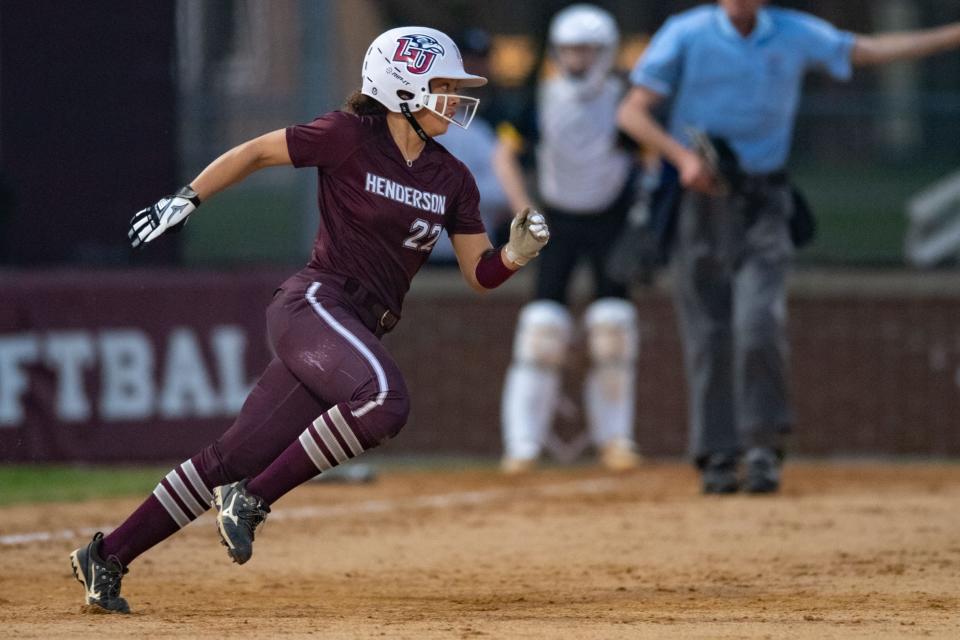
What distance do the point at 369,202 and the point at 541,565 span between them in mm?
1824

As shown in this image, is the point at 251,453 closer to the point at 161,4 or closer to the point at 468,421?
the point at 468,421

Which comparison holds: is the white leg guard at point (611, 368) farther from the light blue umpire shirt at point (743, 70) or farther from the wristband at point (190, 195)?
the wristband at point (190, 195)

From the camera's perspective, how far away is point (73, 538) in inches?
328

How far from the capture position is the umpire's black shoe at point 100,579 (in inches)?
238

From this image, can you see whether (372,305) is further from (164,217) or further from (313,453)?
(164,217)

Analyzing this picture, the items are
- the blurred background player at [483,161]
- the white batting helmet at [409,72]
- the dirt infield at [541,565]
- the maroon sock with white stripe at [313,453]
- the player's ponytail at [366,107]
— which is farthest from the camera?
the blurred background player at [483,161]

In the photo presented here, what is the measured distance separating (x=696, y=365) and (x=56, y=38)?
5.11 meters

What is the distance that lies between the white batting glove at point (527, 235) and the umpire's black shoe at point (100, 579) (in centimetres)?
169

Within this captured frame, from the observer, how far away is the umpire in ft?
30.8

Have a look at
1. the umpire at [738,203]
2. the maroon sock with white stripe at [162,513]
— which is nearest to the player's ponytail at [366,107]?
the maroon sock with white stripe at [162,513]

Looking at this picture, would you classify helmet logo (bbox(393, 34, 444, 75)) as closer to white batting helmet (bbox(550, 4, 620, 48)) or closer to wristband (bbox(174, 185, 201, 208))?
wristband (bbox(174, 185, 201, 208))

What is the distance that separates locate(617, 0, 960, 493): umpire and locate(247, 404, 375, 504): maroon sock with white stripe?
3.79 meters

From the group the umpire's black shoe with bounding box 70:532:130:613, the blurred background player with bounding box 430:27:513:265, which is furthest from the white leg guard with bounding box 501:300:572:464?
the umpire's black shoe with bounding box 70:532:130:613

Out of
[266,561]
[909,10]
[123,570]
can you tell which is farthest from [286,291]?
[909,10]
